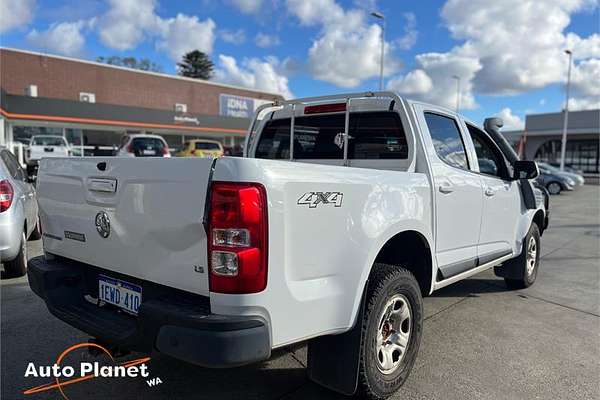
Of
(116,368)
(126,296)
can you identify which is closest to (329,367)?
(126,296)

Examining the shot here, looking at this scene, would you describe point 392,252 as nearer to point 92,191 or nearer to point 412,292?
point 412,292

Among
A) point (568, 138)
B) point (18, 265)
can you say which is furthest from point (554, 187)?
point (18, 265)

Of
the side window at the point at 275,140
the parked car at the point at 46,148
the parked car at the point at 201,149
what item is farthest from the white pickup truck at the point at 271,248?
the parked car at the point at 46,148

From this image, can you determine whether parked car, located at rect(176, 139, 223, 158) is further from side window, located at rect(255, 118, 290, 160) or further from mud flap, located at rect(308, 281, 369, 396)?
mud flap, located at rect(308, 281, 369, 396)

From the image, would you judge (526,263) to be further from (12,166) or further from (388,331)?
(12,166)

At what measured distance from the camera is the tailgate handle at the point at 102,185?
8.41 ft

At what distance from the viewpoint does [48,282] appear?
294cm

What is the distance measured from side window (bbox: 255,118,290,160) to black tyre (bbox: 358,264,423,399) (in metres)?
2.03

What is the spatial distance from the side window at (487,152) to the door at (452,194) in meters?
0.47

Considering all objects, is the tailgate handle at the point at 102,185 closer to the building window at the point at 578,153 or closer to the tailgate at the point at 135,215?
the tailgate at the point at 135,215

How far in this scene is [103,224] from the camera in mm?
2658

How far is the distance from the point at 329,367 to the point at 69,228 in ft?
6.26

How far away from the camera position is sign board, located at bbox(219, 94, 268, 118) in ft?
161

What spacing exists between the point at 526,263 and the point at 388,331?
3160mm
